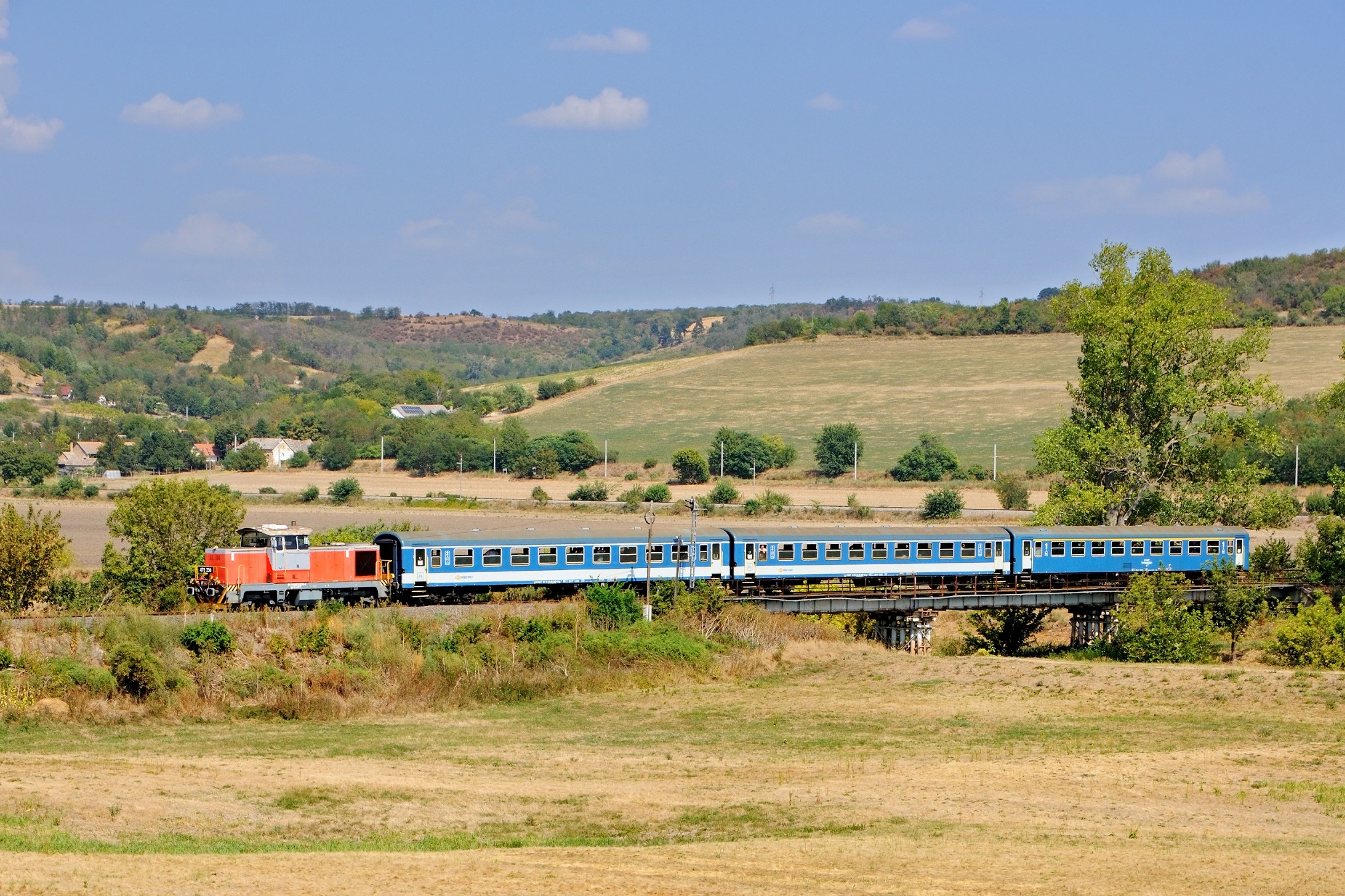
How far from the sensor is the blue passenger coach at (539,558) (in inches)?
2009

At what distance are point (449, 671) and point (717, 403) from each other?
13645 cm

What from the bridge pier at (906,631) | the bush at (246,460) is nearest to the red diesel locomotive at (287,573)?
the bridge pier at (906,631)

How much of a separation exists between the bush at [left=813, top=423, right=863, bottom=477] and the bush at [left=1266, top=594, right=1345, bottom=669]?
81186 mm

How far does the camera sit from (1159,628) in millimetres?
54000

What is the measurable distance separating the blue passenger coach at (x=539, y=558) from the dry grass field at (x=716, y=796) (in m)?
7.97

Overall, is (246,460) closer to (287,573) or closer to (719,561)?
(719,561)

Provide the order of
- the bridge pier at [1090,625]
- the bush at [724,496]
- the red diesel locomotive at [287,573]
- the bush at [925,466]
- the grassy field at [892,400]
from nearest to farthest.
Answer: the red diesel locomotive at [287,573] < the bridge pier at [1090,625] < the bush at [724,496] < the bush at [925,466] < the grassy field at [892,400]

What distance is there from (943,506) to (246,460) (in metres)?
90.3

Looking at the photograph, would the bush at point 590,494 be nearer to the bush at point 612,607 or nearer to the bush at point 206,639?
the bush at point 612,607

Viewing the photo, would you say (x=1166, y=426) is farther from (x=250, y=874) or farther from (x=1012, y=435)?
(x=1012, y=435)

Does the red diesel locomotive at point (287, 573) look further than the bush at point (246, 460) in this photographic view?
No

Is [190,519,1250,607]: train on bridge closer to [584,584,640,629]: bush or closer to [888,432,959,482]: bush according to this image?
→ [584,584,640,629]: bush

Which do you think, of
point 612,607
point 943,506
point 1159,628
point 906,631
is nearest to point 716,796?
point 612,607

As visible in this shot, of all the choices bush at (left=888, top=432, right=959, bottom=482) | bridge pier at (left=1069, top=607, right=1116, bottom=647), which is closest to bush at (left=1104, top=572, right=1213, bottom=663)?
bridge pier at (left=1069, top=607, right=1116, bottom=647)
